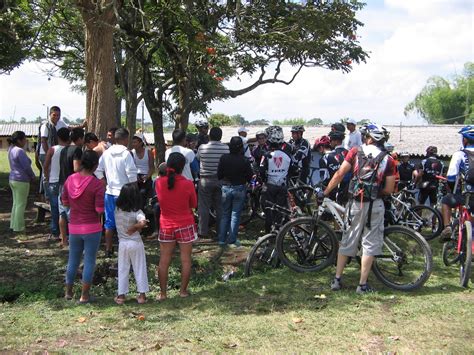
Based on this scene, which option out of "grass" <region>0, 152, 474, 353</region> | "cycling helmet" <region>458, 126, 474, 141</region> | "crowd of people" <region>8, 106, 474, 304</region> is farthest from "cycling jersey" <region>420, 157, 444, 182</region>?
"cycling helmet" <region>458, 126, 474, 141</region>

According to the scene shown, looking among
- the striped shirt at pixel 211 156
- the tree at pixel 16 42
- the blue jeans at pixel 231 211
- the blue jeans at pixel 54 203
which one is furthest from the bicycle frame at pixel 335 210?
the tree at pixel 16 42

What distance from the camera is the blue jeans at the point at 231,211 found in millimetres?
7602

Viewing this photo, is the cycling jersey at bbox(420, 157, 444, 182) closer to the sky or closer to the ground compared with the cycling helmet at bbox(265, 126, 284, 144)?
closer to the ground

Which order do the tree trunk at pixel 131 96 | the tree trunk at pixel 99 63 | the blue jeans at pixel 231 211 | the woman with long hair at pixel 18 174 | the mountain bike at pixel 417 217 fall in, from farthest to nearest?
the tree trunk at pixel 131 96 → the mountain bike at pixel 417 217 → the tree trunk at pixel 99 63 → the woman with long hair at pixel 18 174 → the blue jeans at pixel 231 211

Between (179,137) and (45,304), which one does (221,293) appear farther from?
(179,137)

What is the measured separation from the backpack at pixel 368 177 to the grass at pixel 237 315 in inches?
45.6

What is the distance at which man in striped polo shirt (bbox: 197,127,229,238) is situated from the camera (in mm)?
7980

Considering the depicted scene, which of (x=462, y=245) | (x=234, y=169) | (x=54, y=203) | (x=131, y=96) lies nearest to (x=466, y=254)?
(x=462, y=245)

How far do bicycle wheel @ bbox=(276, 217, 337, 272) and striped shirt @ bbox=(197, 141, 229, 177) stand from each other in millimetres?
2067

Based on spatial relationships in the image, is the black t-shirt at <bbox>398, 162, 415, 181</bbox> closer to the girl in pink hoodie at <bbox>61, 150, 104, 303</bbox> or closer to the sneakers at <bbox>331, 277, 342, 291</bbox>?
the sneakers at <bbox>331, 277, 342, 291</bbox>

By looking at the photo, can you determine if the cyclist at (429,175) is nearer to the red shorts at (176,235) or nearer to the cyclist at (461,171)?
the cyclist at (461,171)

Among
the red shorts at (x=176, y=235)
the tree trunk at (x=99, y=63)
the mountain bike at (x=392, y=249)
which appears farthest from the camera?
the tree trunk at (x=99, y=63)

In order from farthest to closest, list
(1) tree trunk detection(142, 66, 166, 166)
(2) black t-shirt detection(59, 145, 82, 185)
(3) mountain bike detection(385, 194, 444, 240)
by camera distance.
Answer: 1. (1) tree trunk detection(142, 66, 166, 166)
2. (3) mountain bike detection(385, 194, 444, 240)
3. (2) black t-shirt detection(59, 145, 82, 185)

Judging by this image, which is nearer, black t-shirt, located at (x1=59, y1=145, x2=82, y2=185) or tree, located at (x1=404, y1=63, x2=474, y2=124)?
black t-shirt, located at (x1=59, y1=145, x2=82, y2=185)
